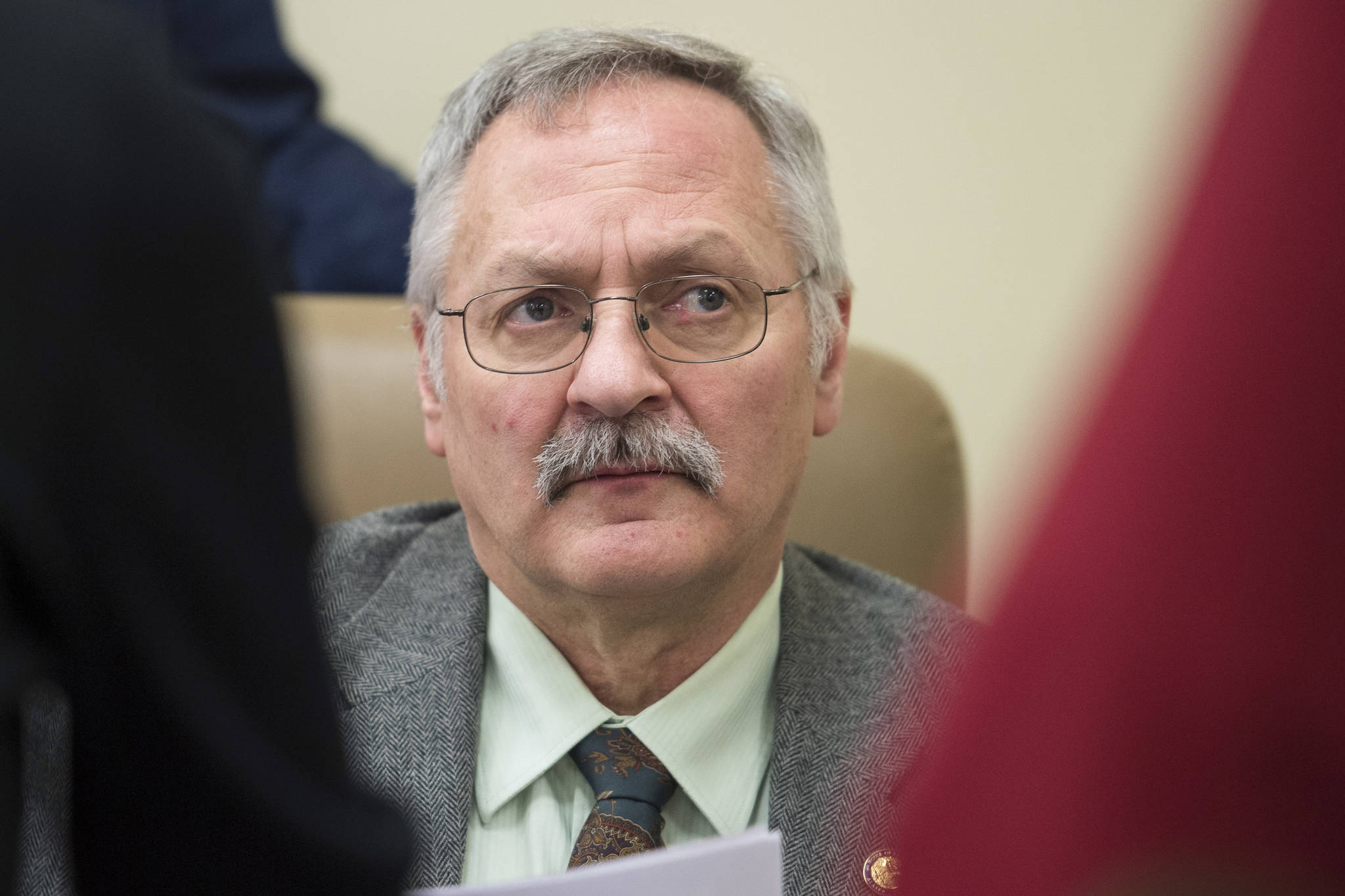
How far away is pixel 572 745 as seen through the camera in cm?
112

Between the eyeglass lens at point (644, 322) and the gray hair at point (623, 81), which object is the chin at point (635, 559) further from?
the gray hair at point (623, 81)

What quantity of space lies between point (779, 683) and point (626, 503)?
0.27 m

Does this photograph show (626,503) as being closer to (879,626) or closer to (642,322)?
(642,322)

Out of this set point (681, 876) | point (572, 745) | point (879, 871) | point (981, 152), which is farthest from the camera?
point (981, 152)

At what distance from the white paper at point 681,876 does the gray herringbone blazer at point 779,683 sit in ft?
0.88

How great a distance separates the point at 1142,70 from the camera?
1767 mm

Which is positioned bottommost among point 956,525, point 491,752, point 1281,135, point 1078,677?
point 491,752

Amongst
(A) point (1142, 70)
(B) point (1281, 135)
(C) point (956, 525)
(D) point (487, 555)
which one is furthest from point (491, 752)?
(A) point (1142, 70)

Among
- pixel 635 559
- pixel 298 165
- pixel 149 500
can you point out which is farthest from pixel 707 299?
pixel 298 165

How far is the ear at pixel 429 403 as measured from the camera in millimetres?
1284

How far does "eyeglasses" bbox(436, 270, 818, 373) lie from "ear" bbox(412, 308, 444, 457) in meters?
0.14

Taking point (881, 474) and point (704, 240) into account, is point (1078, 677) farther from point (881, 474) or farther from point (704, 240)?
point (881, 474)

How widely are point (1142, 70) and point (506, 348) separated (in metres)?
1.20

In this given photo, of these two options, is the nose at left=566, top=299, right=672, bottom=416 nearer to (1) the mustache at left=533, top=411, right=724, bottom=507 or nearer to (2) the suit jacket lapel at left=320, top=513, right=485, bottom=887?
(1) the mustache at left=533, top=411, right=724, bottom=507
